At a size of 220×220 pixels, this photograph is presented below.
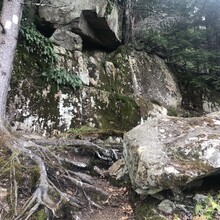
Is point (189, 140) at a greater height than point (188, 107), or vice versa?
point (189, 140)

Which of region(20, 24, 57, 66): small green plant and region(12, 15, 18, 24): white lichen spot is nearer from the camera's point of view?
region(12, 15, 18, 24): white lichen spot

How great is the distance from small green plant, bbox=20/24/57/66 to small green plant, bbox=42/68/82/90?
45 centimetres

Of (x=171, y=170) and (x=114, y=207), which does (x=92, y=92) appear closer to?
(x=114, y=207)

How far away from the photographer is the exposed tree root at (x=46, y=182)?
3.54m

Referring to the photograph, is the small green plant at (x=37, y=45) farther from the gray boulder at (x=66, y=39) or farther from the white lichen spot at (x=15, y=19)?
the white lichen spot at (x=15, y=19)

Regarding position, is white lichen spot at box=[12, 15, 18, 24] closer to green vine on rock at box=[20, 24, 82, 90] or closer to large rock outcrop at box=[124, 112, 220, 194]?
green vine on rock at box=[20, 24, 82, 90]

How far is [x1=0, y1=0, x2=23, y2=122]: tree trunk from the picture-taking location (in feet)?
20.1

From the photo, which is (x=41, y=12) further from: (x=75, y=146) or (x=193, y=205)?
(x=193, y=205)

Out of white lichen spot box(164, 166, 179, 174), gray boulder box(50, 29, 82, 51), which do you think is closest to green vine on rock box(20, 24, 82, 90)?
gray boulder box(50, 29, 82, 51)

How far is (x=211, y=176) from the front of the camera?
420 cm

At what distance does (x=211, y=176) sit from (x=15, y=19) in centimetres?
543

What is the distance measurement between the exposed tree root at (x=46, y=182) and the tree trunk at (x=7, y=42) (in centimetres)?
135

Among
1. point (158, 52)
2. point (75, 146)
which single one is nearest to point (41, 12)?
point (158, 52)

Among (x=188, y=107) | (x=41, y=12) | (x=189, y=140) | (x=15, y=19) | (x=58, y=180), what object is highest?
(x=41, y=12)
